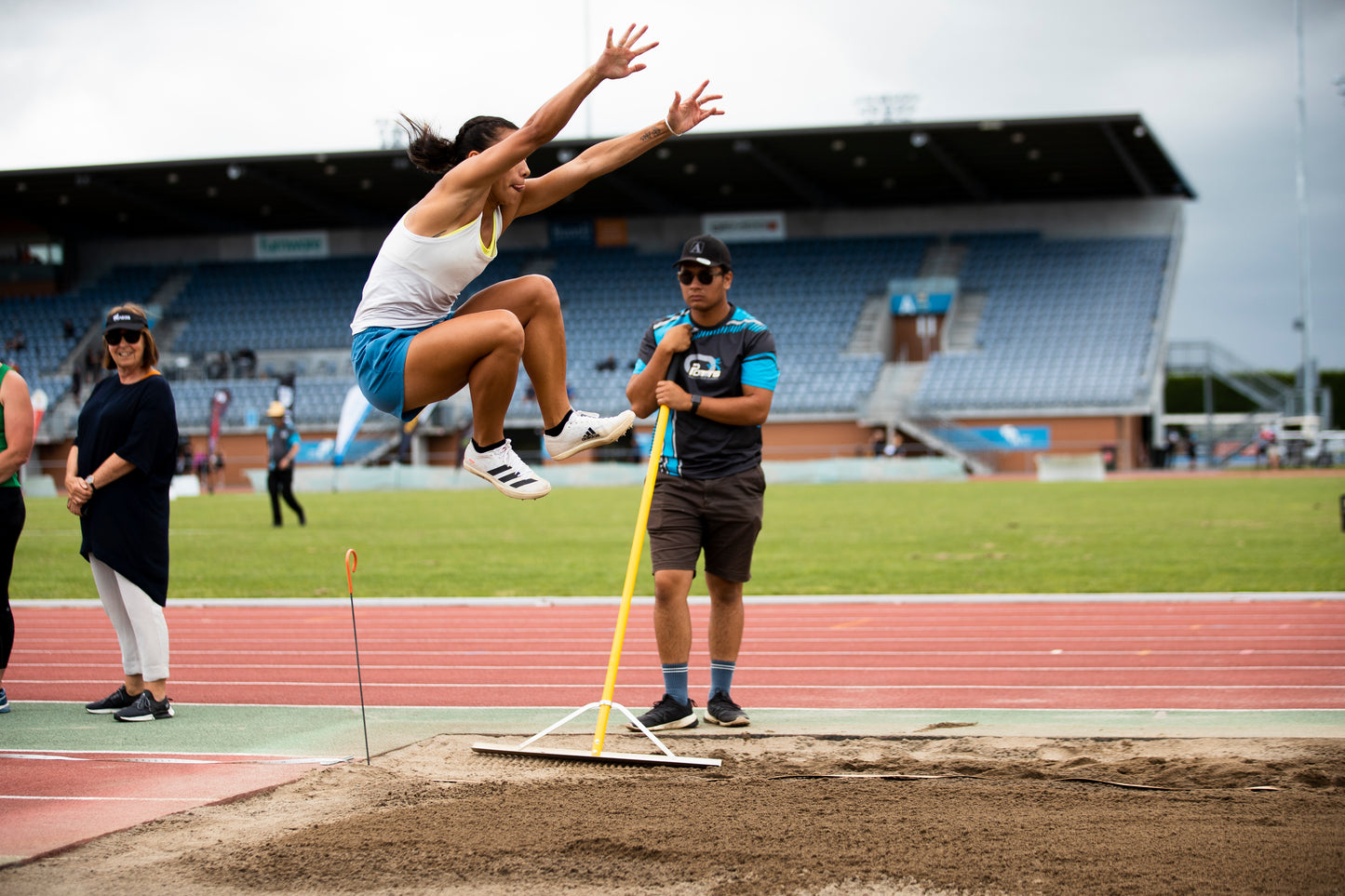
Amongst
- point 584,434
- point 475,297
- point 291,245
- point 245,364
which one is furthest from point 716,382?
point 291,245

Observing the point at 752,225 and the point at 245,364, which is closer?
the point at 245,364

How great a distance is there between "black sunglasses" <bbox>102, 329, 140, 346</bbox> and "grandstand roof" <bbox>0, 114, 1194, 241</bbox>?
27.4 meters

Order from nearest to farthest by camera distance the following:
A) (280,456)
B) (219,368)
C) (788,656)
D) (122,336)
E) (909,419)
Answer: (122,336) → (788,656) → (280,456) → (909,419) → (219,368)

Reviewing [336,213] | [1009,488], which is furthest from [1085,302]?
[336,213]

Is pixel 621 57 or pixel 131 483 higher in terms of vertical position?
pixel 621 57

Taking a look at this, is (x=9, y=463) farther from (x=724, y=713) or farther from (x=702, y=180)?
(x=702, y=180)

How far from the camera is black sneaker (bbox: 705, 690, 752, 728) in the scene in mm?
5527

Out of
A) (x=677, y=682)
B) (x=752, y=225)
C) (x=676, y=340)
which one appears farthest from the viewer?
(x=752, y=225)

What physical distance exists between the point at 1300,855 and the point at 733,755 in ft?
Answer: 7.11

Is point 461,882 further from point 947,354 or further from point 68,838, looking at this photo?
point 947,354

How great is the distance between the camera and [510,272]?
4034 cm

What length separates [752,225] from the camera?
1612 inches

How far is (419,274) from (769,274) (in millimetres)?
36209

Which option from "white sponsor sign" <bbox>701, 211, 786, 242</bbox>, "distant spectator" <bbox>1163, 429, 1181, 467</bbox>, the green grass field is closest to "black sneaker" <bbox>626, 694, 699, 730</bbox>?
the green grass field
